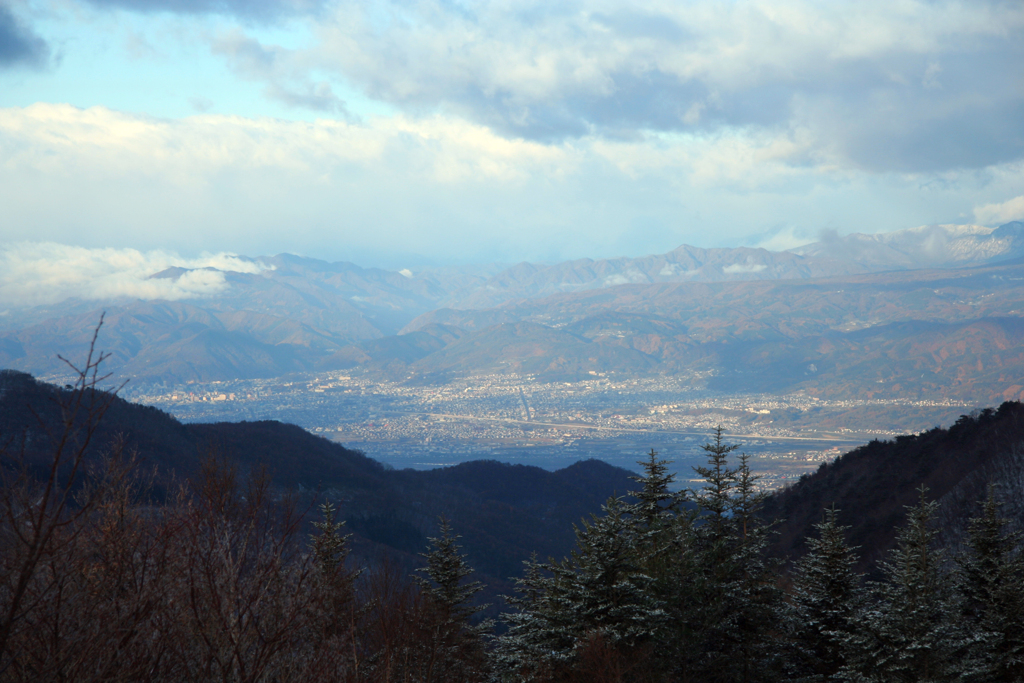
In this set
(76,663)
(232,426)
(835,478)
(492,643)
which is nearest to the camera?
(76,663)

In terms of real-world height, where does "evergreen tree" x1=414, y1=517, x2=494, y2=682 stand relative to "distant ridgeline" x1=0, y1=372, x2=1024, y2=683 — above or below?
below

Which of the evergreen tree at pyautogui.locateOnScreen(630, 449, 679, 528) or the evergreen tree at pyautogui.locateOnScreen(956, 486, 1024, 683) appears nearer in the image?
the evergreen tree at pyautogui.locateOnScreen(956, 486, 1024, 683)

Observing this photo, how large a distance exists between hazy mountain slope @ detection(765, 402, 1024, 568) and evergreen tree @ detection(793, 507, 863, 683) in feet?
69.6

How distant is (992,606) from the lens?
21.1 meters

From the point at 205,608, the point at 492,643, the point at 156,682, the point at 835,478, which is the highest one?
the point at 205,608

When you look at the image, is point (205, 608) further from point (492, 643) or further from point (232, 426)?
point (232, 426)

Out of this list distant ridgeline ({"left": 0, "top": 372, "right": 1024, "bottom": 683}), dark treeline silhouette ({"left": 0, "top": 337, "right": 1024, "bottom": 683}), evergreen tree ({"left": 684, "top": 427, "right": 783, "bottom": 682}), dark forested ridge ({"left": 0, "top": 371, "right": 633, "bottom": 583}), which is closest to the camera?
distant ridgeline ({"left": 0, "top": 372, "right": 1024, "bottom": 683})

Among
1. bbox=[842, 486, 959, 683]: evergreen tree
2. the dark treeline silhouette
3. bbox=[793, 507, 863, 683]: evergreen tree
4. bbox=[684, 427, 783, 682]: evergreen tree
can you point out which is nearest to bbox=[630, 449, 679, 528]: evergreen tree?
the dark treeline silhouette

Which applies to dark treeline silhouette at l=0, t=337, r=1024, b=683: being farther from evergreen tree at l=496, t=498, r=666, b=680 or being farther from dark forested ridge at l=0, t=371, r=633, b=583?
dark forested ridge at l=0, t=371, r=633, b=583

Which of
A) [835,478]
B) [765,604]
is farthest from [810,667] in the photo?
[835,478]

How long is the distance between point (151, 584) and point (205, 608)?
102 centimetres

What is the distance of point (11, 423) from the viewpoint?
84625mm

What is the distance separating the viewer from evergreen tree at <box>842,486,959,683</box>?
19.9 metres

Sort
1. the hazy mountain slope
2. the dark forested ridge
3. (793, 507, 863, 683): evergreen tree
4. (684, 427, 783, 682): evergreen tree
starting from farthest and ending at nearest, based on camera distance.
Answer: the dark forested ridge → the hazy mountain slope → (793, 507, 863, 683): evergreen tree → (684, 427, 783, 682): evergreen tree
